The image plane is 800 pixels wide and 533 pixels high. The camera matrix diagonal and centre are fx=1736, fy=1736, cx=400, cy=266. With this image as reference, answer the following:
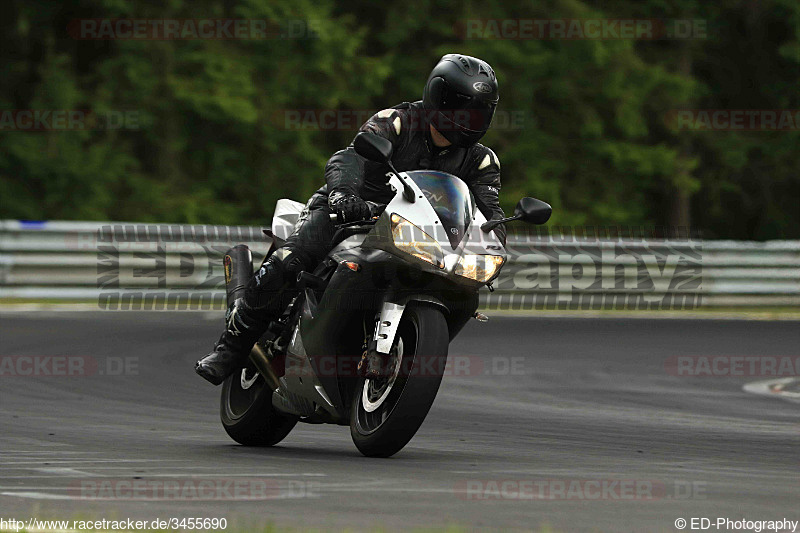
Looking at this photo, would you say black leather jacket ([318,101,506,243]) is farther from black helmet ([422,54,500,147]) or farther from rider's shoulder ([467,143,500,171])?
black helmet ([422,54,500,147])

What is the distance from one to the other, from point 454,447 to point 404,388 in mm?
1335

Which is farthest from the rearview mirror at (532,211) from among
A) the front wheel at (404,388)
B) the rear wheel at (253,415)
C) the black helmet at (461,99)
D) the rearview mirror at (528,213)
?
the rear wheel at (253,415)

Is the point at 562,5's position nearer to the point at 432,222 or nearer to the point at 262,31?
the point at 262,31

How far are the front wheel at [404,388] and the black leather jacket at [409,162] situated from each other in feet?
2.64

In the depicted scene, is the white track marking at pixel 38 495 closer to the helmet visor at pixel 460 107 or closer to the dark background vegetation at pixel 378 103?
the helmet visor at pixel 460 107

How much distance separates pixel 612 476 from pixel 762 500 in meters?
1.00

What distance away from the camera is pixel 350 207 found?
27.6 ft

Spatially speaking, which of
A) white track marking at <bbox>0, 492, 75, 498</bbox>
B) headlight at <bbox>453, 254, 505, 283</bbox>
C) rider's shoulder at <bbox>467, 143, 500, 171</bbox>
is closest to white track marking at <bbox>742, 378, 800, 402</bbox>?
rider's shoulder at <bbox>467, 143, 500, 171</bbox>

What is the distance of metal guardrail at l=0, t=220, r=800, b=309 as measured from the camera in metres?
21.0

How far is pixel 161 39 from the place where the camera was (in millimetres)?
27188

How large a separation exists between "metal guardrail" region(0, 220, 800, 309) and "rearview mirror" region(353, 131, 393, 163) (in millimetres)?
12660

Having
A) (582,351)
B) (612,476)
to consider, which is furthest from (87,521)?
(582,351)

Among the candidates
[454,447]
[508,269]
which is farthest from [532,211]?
[508,269]

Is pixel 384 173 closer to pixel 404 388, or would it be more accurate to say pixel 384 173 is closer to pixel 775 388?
pixel 404 388
